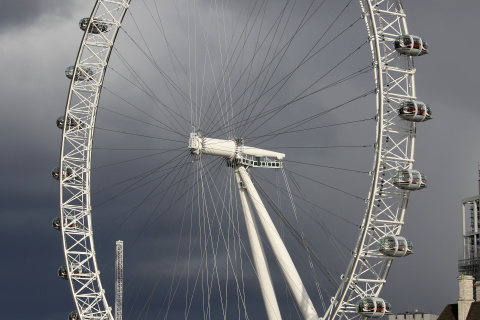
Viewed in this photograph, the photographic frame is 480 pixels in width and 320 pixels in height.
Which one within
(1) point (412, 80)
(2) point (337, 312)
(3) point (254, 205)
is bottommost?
(2) point (337, 312)

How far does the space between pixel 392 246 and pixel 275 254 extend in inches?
378

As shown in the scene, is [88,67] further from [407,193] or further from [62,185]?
[407,193]

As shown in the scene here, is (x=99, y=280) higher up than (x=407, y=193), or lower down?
lower down

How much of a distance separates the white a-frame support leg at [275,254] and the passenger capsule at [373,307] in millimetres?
5995

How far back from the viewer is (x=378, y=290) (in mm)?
69812

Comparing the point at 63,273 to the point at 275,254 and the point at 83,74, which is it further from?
the point at 275,254

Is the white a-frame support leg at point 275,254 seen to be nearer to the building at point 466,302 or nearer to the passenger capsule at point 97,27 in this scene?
the passenger capsule at point 97,27

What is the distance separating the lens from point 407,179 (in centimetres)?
6975

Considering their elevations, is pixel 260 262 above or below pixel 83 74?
below

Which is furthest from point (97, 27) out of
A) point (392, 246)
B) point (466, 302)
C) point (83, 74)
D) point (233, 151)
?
point (466, 302)

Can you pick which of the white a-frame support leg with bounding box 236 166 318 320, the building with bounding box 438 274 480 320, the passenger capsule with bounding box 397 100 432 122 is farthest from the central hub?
the building with bounding box 438 274 480 320

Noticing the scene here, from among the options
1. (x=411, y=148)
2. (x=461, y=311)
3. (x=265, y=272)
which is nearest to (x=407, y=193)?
(x=411, y=148)

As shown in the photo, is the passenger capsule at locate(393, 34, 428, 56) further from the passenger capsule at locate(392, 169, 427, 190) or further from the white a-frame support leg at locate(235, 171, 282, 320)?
the white a-frame support leg at locate(235, 171, 282, 320)

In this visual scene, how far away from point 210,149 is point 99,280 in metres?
14.8
